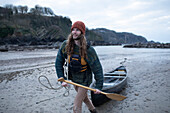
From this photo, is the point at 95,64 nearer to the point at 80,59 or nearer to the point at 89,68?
the point at 89,68

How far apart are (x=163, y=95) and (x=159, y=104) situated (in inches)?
39.6

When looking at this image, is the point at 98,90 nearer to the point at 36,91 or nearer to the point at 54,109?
the point at 54,109

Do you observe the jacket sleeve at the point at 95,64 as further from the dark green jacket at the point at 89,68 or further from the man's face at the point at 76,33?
the man's face at the point at 76,33

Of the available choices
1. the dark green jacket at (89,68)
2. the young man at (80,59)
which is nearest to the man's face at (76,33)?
the young man at (80,59)

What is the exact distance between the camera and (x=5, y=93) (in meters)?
5.64

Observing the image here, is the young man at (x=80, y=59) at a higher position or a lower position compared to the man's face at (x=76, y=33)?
lower

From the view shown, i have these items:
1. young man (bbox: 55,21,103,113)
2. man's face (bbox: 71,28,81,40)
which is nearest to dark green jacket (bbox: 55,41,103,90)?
young man (bbox: 55,21,103,113)

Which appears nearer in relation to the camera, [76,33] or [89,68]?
[76,33]

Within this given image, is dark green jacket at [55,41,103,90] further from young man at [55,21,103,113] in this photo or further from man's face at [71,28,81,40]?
man's face at [71,28,81,40]

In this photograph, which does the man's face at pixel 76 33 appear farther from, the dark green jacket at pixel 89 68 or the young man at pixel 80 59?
the dark green jacket at pixel 89 68

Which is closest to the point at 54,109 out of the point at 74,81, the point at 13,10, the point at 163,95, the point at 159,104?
the point at 74,81

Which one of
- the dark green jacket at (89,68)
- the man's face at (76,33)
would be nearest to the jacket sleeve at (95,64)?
the dark green jacket at (89,68)

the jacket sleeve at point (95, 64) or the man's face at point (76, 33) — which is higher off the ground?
the man's face at point (76, 33)

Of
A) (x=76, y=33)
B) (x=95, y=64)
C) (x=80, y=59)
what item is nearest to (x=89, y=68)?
(x=95, y=64)
